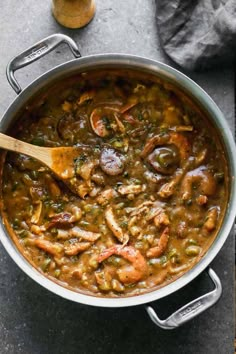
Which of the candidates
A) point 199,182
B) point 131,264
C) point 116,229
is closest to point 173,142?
point 199,182

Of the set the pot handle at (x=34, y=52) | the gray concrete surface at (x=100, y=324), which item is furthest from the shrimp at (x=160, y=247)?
the pot handle at (x=34, y=52)

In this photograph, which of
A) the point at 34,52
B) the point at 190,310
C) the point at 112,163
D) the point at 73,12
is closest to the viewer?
the point at 190,310

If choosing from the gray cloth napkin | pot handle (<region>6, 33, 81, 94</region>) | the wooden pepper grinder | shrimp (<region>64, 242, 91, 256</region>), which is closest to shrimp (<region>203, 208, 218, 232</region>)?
shrimp (<region>64, 242, 91, 256</region>)

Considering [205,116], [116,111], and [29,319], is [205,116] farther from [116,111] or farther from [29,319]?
[29,319]

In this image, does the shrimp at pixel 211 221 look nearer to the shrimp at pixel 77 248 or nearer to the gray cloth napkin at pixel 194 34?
the shrimp at pixel 77 248

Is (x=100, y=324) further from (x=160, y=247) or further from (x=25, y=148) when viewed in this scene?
(x=25, y=148)

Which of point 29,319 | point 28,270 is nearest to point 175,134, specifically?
point 28,270
